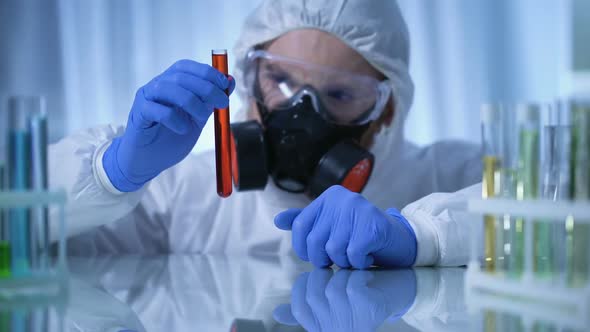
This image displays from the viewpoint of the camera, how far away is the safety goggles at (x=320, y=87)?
6.42 ft

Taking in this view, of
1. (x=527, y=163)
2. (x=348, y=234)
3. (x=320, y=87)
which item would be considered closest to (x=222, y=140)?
(x=348, y=234)

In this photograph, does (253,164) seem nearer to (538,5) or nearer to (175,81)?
(175,81)

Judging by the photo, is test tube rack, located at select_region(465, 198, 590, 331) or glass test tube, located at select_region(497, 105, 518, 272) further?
glass test tube, located at select_region(497, 105, 518, 272)

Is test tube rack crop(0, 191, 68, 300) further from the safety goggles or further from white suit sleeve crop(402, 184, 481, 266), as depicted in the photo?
the safety goggles

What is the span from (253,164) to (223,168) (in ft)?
1.48

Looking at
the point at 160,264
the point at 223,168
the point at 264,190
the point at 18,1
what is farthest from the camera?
the point at 18,1

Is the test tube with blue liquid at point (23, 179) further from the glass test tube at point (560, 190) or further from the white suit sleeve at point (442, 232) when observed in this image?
the white suit sleeve at point (442, 232)

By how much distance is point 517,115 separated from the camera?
859mm

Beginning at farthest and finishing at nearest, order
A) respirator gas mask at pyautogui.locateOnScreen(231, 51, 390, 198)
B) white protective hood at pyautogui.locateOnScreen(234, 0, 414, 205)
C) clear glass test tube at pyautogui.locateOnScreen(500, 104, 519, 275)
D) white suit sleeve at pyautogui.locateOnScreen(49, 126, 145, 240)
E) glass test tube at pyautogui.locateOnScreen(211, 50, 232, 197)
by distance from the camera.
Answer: white protective hood at pyautogui.locateOnScreen(234, 0, 414, 205), respirator gas mask at pyautogui.locateOnScreen(231, 51, 390, 198), white suit sleeve at pyautogui.locateOnScreen(49, 126, 145, 240), glass test tube at pyautogui.locateOnScreen(211, 50, 232, 197), clear glass test tube at pyautogui.locateOnScreen(500, 104, 519, 275)

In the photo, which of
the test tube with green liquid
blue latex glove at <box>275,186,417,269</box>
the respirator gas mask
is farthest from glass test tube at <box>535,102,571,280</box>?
the respirator gas mask

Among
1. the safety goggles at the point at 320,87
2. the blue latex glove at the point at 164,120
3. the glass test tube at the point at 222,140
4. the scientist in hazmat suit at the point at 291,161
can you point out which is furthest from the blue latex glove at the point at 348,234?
the safety goggles at the point at 320,87

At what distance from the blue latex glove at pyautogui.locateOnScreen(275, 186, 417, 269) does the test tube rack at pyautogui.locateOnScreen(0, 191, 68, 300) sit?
613 mm

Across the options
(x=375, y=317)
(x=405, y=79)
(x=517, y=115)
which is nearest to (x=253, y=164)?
(x=405, y=79)

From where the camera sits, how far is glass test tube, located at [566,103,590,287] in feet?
2.51
